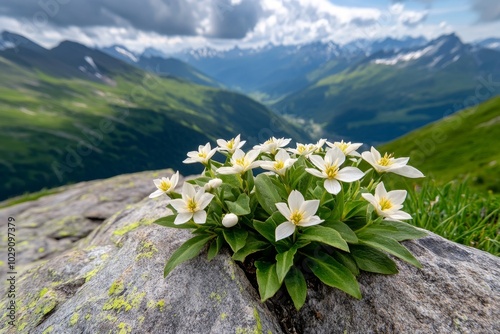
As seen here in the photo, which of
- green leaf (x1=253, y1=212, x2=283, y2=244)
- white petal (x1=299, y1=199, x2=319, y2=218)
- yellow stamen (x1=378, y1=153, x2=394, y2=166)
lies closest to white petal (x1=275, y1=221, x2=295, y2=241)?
white petal (x1=299, y1=199, x2=319, y2=218)

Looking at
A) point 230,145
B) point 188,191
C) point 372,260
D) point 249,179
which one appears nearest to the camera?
point 188,191

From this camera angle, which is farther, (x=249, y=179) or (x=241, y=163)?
(x=249, y=179)

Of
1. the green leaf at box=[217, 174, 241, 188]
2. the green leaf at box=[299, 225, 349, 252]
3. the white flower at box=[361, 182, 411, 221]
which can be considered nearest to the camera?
the green leaf at box=[299, 225, 349, 252]

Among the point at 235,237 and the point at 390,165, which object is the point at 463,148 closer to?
the point at 390,165

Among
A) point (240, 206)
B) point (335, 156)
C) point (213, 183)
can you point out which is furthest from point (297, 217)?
point (213, 183)

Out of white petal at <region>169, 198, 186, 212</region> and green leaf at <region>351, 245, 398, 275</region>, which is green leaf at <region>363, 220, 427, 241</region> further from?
white petal at <region>169, 198, 186, 212</region>

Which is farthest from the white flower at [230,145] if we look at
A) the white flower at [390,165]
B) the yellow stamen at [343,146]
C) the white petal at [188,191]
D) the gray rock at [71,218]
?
the gray rock at [71,218]
